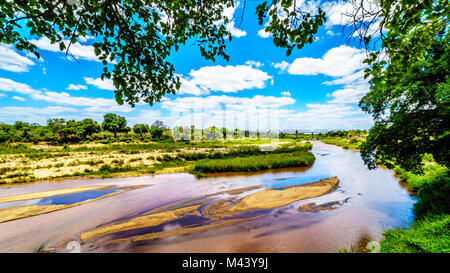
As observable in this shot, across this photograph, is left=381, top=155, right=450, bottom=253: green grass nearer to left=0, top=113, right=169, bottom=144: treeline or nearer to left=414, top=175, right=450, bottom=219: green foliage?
left=414, top=175, right=450, bottom=219: green foliage

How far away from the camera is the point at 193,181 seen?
608 inches

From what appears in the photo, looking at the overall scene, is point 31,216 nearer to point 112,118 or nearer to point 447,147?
point 447,147

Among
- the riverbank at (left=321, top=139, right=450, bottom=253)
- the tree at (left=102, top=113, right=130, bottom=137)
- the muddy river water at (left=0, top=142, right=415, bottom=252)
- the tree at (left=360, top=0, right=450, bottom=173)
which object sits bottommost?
the muddy river water at (left=0, top=142, right=415, bottom=252)

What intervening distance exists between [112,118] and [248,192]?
8993cm

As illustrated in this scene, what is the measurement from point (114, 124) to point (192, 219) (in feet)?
287

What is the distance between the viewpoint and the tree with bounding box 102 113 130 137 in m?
77.4

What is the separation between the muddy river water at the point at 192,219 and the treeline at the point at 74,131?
56711mm

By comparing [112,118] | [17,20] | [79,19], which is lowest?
[17,20]

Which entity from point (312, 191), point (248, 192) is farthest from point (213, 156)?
point (312, 191)

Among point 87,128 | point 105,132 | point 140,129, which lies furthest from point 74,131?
point 140,129

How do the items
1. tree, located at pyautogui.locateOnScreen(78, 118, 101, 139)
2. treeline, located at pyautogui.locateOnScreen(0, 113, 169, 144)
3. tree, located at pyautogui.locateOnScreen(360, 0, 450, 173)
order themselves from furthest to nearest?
tree, located at pyautogui.locateOnScreen(78, 118, 101, 139) < treeline, located at pyautogui.locateOnScreen(0, 113, 169, 144) < tree, located at pyautogui.locateOnScreen(360, 0, 450, 173)

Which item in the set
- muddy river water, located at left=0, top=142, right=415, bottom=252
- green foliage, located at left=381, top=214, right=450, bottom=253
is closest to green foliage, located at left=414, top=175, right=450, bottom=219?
muddy river water, located at left=0, top=142, right=415, bottom=252

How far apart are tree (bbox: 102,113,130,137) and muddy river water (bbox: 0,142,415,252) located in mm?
75065
